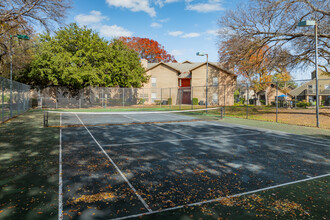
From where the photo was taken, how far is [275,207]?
3.86 m

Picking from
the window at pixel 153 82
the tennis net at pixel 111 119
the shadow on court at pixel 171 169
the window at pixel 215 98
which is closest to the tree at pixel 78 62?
the tennis net at pixel 111 119

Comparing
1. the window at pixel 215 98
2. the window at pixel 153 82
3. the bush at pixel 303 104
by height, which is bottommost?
the bush at pixel 303 104

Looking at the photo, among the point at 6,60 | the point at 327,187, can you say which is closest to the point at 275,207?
the point at 327,187

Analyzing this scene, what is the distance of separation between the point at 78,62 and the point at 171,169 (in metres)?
27.3

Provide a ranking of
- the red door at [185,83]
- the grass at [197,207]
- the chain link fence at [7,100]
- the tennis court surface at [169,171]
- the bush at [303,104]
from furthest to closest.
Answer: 1. the red door at [185,83]
2. the bush at [303,104]
3. the chain link fence at [7,100]
4. the tennis court surface at [169,171]
5. the grass at [197,207]

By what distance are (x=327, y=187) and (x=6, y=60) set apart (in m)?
29.4

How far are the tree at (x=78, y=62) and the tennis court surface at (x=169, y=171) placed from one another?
21.4 m

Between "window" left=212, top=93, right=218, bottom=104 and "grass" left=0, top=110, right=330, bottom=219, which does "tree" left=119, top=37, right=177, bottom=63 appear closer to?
"window" left=212, top=93, right=218, bottom=104

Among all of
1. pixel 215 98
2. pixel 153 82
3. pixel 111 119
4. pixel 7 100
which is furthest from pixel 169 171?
pixel 153 82

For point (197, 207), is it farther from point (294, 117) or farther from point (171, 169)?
point (294, 117)

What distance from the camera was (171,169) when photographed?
5.88 meters

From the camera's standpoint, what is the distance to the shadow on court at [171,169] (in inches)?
161

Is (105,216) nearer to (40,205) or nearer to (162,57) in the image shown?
(40,205)

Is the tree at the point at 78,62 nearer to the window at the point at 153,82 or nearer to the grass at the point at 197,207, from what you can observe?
the window at the point at 153,82
